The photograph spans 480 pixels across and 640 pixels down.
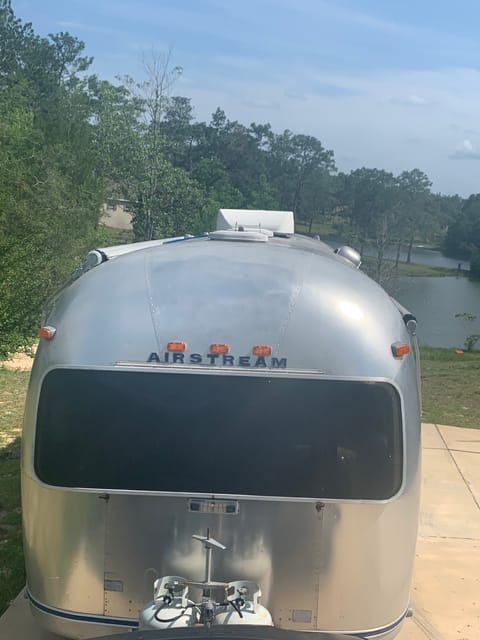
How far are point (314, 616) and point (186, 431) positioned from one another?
3.66 feet

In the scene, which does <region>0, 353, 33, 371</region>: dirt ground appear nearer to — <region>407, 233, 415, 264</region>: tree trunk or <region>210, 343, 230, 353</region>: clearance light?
<region>210, 343, 230, 353</region>: clearance light

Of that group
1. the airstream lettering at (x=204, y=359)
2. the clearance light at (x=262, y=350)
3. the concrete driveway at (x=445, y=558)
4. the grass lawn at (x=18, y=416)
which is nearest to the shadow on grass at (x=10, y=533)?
the grass lawn at (x=18, y=416)

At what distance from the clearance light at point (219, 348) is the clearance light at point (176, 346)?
0.14m

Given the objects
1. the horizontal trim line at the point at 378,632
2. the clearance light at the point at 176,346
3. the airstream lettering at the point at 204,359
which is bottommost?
the horizontal trim line at the point at 378,632

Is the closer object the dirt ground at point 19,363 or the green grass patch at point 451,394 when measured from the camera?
the green grass patch at point 451,394

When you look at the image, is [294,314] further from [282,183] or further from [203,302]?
[282,183]

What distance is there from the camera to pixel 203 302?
12.2 ft

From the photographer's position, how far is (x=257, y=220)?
7.87m

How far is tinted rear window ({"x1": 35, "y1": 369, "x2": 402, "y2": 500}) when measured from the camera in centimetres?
360

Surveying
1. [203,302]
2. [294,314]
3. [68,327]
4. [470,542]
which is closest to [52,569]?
[68,327]

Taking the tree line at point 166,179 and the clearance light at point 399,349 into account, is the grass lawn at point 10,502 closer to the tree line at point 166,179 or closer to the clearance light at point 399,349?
the clearance light at point 399,349

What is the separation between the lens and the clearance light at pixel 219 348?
3605mm

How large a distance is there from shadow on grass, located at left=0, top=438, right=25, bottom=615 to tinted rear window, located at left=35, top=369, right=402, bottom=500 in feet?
7.10

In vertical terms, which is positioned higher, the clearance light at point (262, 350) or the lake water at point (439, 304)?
the clearance light at point (262, 350)
